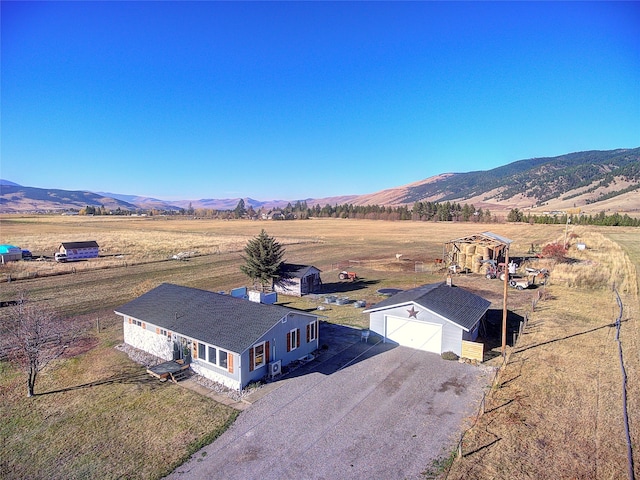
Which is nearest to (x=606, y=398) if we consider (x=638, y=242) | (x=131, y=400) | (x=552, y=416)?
(x=552, y=416)

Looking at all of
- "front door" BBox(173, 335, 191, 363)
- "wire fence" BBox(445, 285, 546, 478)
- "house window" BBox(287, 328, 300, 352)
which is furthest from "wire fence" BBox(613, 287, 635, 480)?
"front door" BBox(173, 335, 191, 363)

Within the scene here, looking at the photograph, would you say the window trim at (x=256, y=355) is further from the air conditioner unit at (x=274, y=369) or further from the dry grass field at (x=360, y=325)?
the dry grass field at (x=360, y=325)

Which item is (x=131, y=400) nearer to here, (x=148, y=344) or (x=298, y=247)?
(x=148, y=344)

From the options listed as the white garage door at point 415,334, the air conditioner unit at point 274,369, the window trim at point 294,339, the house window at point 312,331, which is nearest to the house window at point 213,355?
the air conditioner unit at point 274,369

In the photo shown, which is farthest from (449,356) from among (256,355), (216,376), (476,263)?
(476,263)

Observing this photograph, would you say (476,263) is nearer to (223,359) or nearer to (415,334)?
(415,334)
